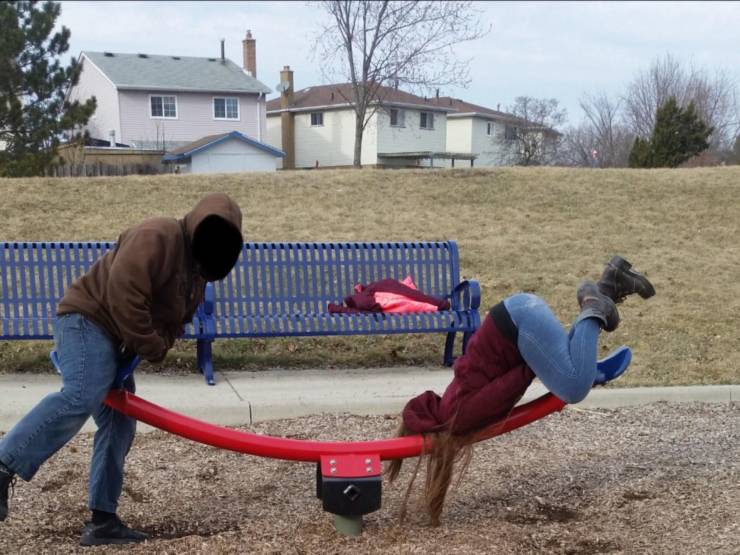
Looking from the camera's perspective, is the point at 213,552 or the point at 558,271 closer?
the point at 213,552

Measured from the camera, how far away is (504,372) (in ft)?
11.4

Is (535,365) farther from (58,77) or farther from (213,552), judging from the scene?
(58,77)

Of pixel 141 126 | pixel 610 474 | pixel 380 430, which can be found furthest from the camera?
pixel 141 126

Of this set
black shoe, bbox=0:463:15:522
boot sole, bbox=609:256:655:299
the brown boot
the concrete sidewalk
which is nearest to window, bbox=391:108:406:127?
the concrete sidewalk

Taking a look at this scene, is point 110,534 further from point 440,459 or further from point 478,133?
point 478,133

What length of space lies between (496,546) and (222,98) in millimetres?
38270

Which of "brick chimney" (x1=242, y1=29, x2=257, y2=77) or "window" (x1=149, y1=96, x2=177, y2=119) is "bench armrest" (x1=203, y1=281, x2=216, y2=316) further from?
"brick chimney" (x1=242, y1=29, x2=257, y2=77)

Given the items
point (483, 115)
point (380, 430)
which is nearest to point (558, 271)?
point (380, 430)

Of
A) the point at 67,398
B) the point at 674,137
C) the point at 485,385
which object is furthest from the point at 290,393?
the point at 674,137

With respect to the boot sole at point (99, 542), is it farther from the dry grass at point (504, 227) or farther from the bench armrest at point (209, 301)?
the dry grass at point (504, 227)

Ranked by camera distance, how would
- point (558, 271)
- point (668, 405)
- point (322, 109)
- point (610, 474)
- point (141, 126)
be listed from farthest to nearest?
point (322, 109)
point (141, 126)
point (558, 271)
point (668, 405)
point (610, 474)

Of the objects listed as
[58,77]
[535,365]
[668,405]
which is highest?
[58,77]

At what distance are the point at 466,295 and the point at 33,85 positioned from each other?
17.8 m

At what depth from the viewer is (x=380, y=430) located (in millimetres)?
5031
